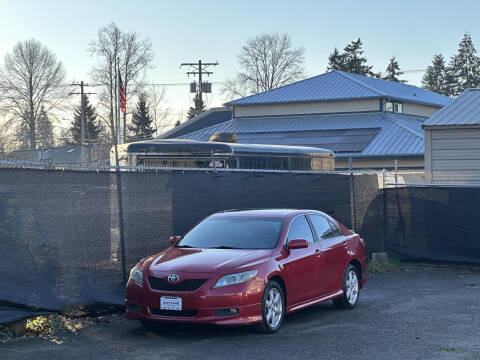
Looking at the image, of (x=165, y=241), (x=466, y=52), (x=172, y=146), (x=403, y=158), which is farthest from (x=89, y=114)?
(x=165, y=241)

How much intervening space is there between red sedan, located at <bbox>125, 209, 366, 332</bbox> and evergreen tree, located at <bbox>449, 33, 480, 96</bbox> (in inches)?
3460

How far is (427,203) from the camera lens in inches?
658

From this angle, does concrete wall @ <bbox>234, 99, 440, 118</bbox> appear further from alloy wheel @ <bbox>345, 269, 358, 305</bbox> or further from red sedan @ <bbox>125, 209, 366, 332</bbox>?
red sedan @ <bbox>125, 209, 366, 332</bbox>

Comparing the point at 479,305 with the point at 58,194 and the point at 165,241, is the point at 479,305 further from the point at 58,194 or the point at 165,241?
the point at 58,194

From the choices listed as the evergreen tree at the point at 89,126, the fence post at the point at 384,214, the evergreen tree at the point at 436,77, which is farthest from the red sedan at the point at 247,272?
the evergreen tree at the point at 436,77

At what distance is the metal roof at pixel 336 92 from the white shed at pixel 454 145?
23651mm

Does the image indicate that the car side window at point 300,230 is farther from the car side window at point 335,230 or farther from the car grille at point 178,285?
the car grille at point 178,285

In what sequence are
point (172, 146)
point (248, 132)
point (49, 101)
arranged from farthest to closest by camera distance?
point (49, 101), point (248, 132), point (172, 146)

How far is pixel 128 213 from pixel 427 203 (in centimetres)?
811

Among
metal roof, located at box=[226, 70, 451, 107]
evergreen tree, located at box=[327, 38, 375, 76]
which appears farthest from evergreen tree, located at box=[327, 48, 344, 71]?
metal roof, located at box=[226, 70, 451, 107]

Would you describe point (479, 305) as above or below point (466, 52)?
below

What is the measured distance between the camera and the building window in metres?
45.4

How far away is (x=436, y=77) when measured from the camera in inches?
3866

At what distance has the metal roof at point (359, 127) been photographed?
38469 mm
